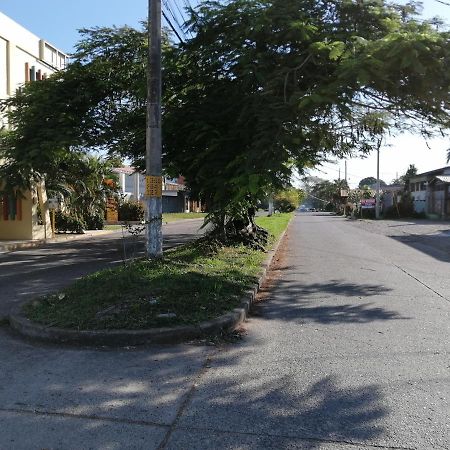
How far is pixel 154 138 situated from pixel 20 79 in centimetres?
1460

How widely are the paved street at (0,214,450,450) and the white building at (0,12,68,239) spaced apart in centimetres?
1572

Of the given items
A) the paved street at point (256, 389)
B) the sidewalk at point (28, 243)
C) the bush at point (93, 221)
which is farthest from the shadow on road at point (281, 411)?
the bush at point (93, 221)

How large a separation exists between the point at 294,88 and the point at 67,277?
632 cm

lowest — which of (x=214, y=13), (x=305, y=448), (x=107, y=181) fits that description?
(x=305, y=448)

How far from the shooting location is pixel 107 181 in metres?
31.5

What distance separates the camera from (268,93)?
9.89 metres

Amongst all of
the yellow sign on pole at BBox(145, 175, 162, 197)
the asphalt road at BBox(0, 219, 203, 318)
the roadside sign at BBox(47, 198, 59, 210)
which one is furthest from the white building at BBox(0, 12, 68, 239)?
the yellow sign on pole at BBox(145, 175, 162, 197)

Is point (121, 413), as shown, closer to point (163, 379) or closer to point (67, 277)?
point (163, 379)

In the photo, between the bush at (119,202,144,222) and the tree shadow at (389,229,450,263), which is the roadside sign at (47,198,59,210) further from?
the bush at (119,202,144,222)

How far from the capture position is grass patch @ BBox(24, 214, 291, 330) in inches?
255

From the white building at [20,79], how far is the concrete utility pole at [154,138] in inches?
473

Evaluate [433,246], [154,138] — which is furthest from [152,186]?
[433,246]

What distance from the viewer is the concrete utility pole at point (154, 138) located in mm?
9508

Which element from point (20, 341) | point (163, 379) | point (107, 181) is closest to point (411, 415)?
point (163, 379)
